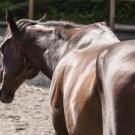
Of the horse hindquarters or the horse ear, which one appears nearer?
the horse hindquarters

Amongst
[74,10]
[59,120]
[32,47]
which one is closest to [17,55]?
[32,47]

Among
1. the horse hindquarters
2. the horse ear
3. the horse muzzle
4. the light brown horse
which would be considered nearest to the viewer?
the light brown horse

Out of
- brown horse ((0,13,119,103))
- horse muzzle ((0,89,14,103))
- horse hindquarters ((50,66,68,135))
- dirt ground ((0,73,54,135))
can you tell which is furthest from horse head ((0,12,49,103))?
dirt ground ((0,73,54,135))

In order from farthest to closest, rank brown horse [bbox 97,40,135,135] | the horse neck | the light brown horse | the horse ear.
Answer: the horse ear → the horse neck → the light brown horse → brown horse [bbox 97,40,135,135]

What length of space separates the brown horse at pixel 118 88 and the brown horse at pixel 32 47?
1246 millimetres

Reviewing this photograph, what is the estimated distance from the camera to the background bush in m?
15.3

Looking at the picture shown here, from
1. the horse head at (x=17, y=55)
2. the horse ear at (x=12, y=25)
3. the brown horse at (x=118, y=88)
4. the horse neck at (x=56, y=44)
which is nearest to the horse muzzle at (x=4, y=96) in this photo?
the horse head at (x=17, y=55)

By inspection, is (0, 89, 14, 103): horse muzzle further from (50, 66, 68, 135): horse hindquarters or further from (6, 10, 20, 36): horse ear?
(50, 66, 68, 135): horse hindquarters

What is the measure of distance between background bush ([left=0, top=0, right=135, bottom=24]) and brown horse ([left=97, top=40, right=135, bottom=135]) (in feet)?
39.3

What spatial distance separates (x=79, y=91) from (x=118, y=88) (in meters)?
0.62

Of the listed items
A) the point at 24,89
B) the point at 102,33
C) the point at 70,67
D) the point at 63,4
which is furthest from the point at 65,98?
the point at 63,4

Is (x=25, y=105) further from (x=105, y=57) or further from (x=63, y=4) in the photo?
(x=63, y=4)

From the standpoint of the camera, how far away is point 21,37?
4566 millimetres

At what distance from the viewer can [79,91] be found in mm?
3230
